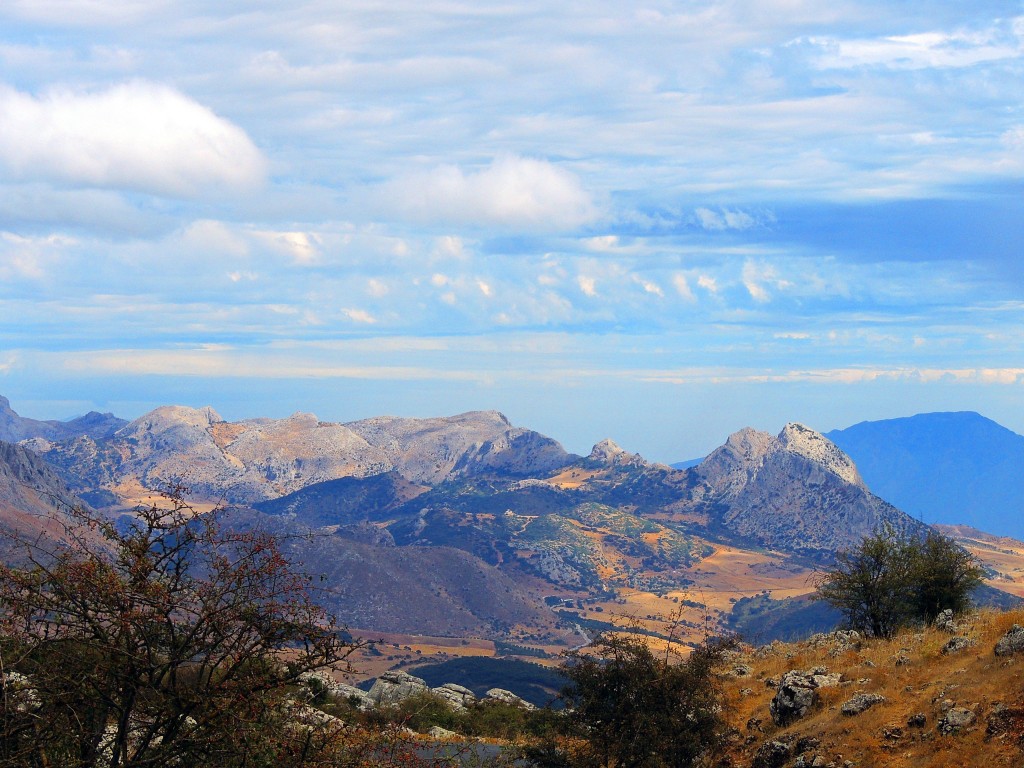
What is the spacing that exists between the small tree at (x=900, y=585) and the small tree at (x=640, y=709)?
28.0 metres

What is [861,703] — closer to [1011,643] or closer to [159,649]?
[1011,643]

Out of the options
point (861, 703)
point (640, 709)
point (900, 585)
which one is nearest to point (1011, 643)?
point (861, 703)

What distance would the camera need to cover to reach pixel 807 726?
44875 mm

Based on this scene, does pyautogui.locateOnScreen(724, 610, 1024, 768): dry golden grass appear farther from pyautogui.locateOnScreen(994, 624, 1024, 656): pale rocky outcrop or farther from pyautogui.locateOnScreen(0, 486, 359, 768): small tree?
pyautogui.locateOnScreen(0, 486, 359, 768): small tree

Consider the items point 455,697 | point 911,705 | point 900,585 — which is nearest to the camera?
point 911,705

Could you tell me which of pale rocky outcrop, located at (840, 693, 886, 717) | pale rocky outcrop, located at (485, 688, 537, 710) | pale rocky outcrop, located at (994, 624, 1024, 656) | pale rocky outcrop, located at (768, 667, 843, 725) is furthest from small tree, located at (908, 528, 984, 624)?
pale rocky outcrop, located at (485, 688, 537, 710)

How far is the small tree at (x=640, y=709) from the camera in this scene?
45000 mm

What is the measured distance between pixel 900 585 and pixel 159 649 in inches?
2663

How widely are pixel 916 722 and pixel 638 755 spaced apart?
42.3ft

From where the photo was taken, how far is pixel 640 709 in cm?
4650

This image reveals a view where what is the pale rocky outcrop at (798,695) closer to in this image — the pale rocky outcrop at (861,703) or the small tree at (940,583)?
the pale rocky outcrop at (861,703)

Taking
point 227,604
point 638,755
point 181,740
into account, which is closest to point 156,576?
point 227,604

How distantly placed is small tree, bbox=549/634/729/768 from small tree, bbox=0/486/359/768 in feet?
98.6

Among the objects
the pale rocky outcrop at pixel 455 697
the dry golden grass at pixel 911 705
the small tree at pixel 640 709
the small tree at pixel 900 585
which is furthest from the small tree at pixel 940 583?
the pale rocky outcrop at pixel 455 697
